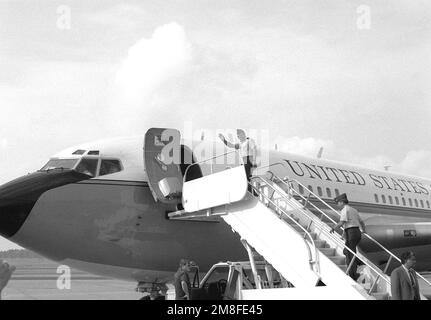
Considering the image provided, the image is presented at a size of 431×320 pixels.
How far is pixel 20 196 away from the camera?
11461 millimetres

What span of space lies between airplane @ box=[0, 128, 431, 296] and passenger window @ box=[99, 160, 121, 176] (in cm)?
2

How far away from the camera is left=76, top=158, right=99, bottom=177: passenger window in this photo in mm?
12422

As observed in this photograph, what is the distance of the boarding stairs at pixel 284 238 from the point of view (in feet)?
31.3

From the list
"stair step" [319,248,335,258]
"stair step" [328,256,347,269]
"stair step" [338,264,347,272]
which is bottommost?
"stair step" [338,264,347,272]

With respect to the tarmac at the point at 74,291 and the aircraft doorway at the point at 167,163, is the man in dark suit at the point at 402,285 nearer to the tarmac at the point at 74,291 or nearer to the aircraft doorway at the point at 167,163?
the tarmac at the point at 74,291

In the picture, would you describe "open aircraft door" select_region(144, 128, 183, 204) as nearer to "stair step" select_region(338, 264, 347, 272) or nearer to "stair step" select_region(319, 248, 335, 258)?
"stair step" select_region(319, 248, 335, 258)

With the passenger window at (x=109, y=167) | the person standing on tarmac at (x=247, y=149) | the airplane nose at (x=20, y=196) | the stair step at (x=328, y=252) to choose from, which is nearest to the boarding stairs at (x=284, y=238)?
the stair step at (x=328, y=252)

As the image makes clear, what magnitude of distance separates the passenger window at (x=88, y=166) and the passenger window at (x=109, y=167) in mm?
143

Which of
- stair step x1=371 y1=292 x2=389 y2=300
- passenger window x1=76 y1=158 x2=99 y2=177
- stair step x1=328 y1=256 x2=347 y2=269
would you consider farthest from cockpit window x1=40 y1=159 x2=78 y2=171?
stair step x1=371 y1=292 x2=389 y2=300
